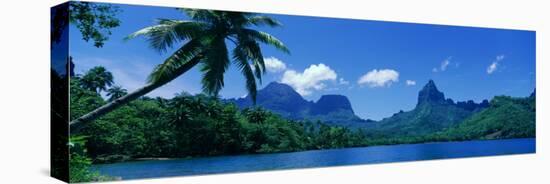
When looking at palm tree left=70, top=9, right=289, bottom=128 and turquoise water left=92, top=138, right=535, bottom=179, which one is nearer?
turquoise water left=92, top=138, right=535, bottom=179

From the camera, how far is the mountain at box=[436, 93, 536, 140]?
15305mm

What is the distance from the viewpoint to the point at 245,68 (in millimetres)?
12062

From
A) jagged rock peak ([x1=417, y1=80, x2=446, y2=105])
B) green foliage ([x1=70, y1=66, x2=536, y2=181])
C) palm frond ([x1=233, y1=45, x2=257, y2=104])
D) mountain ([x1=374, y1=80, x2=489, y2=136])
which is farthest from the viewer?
jagged rock peak ([x1=417, y1=80, x2=446, y2=105])

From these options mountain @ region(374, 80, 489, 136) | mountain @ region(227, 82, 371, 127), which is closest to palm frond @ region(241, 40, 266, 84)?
mountain @ region(227, 82, 371, 127)

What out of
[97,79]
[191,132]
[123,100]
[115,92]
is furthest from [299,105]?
[97,79]

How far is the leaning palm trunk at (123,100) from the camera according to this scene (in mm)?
10488

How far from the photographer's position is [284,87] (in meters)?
12.5

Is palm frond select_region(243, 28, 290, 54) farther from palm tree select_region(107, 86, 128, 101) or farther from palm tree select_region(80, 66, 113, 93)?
palm tree select_region(80, 66, 113, 93)

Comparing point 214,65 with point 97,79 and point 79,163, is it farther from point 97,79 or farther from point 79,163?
point 79,163

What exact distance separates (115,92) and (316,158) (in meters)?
3.80

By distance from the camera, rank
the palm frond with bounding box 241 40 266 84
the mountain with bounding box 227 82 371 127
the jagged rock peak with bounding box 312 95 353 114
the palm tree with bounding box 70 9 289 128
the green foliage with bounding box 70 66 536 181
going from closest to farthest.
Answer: the green foliage with bounding box 70 66 536 181 < the palm tree with bounding box 70 9 289 128 < the palm frond with bounding box 241 40 266 84 < the mountain with bounding box 227 82 371 127 < the jagged rock peak with bounding box 312 95 353 114

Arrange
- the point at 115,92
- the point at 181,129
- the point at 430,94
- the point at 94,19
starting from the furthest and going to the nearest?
1. the point at 430,94
2. the point at 181,129
3. the point at 115,92
4. the point at 94,19

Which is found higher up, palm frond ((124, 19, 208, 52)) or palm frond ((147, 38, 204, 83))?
palm frond ((124, 19, 208, 52))

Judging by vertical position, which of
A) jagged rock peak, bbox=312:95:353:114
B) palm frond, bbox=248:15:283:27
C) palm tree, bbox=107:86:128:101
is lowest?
jagged rock peak, bbox=312:95:353:114
